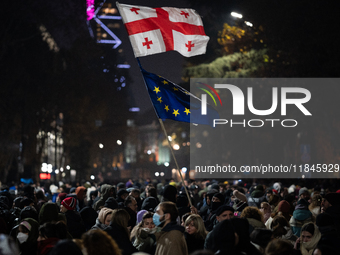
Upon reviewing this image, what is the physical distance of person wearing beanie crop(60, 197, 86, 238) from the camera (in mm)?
8297

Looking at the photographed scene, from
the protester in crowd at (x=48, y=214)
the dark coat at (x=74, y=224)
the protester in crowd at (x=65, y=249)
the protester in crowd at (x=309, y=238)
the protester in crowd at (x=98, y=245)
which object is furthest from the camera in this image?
the dark coat at (x=74, y=224)

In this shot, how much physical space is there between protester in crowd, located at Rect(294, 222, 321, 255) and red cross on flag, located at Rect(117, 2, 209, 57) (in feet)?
15.7

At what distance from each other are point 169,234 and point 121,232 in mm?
613

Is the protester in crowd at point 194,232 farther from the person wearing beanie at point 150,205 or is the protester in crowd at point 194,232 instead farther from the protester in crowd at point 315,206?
the protester in crowd at point 315,206

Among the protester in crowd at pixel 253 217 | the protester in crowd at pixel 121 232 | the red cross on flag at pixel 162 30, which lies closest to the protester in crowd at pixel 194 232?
the protester in crowd at pixel 121 232

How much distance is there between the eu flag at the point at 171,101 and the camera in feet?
31.3

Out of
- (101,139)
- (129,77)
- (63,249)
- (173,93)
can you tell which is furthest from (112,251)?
(129,77)

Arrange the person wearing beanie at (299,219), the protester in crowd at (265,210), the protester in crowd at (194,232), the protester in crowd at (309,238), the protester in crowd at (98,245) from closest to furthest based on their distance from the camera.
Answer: the protester in crowd at (98,245) < the protester in crowd at (194,232) < the protester in crowd at (309,238) < the person wearing beanie at (299,219) < the protester in crowd at (265,210)

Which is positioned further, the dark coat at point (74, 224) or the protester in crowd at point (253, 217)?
the dark coat at point (74, 224)

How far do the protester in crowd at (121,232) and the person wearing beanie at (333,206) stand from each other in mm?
3753

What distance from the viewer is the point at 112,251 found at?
182 inches

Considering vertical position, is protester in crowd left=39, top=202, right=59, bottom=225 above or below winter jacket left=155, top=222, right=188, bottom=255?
above

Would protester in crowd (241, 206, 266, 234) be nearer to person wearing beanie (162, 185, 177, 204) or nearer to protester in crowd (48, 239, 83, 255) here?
person wearing beanie (162, 185, 177, 204)

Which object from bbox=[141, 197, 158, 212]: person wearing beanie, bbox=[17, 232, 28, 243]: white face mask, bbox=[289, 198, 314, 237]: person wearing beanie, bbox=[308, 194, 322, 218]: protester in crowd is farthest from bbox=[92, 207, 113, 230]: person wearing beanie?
bbox=[308, 194, 322, 218]: protester in crowd
